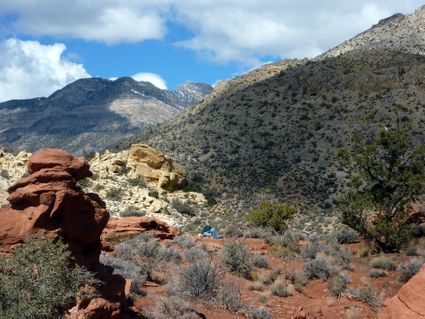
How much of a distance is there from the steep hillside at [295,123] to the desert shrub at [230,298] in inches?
1115

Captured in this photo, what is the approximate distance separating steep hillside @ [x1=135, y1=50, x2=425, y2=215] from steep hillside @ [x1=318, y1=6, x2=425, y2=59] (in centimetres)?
1655

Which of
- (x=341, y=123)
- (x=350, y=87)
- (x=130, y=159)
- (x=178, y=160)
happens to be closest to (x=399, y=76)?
(x=350, y=87)

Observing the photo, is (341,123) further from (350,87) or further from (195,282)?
(195,282)

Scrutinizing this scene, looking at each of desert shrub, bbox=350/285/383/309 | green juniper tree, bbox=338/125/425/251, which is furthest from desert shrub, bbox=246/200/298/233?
desert shrub, bbox=350/285/383/309

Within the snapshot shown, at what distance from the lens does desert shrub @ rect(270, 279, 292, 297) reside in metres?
15.0

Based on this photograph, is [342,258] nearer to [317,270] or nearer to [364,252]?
[364,252]

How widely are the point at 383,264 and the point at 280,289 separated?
411 centimetres

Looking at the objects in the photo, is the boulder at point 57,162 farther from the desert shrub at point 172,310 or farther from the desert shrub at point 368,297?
the desert shrub at point 368,297

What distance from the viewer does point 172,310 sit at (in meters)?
12.1

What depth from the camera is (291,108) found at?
6016 centimetres

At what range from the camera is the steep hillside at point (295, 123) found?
47.0 metres

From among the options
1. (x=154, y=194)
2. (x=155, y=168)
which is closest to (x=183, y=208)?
(x=154, y=194)

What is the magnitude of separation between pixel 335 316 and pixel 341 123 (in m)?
43.4

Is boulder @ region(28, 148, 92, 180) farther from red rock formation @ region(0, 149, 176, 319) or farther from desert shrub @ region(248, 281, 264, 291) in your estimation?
desert shrub @ region(248, 281, 264, 291)
